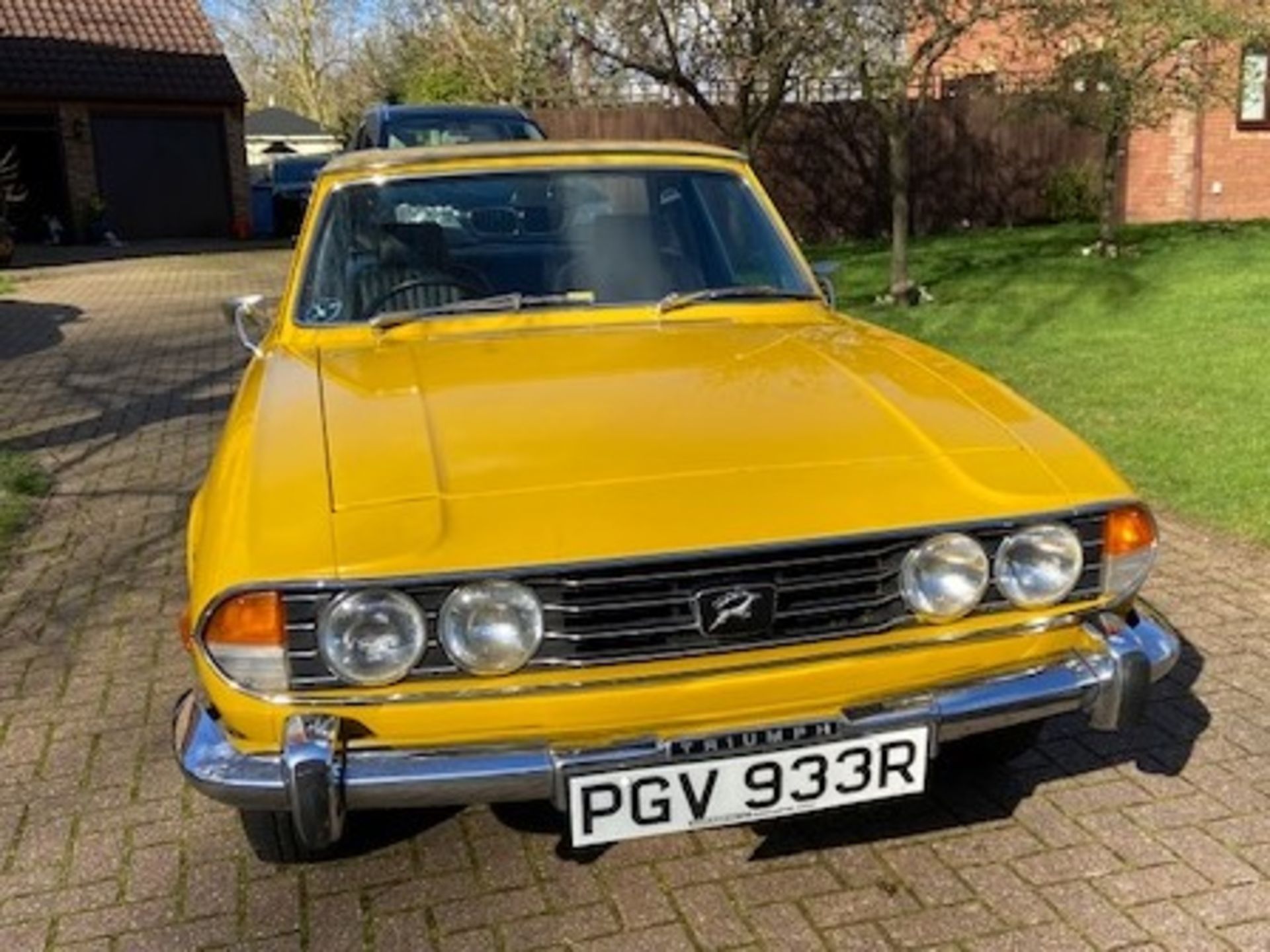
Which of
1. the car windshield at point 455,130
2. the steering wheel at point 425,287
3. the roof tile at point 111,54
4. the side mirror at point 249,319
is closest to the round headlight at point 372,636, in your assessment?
the steering wheel at point 425,287

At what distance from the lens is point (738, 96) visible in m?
11.9

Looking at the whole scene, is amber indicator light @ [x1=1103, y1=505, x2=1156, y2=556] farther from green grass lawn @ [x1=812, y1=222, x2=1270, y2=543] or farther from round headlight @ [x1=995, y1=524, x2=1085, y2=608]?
green grass lawn @ [x1=812, y1=222, x2=1270, y2=543]

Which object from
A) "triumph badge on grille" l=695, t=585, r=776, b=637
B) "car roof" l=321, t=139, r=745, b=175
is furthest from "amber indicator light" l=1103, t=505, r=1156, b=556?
"car roof" l=321, t=139, r=745, b=175

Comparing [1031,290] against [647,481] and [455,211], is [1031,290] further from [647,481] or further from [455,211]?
[647,481]

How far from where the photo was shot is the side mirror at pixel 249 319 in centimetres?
413

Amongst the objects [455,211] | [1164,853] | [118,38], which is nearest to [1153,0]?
[455,211]

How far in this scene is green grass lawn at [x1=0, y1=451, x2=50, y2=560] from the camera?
5828 millimetres

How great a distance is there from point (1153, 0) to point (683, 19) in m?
4.44

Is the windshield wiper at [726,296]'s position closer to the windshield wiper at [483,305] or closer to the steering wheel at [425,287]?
the windshield wiper at [483,305]

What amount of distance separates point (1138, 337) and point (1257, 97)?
1265 cm

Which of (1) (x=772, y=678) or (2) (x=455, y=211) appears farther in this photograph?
(2) (x=455, y=211)

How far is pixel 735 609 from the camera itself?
2.47 m

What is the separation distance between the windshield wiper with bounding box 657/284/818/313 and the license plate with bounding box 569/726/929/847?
5.33 ft

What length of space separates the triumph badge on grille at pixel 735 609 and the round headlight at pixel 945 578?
0.31m
